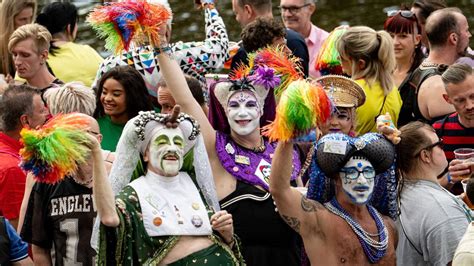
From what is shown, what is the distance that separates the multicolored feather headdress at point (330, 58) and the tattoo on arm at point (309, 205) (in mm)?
2568

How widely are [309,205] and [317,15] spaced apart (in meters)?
8.83

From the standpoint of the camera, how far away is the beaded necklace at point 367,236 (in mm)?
6930

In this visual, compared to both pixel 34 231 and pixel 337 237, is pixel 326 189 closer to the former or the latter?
pixel 337 237

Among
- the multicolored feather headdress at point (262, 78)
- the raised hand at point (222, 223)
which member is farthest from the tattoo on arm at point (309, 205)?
the multicolored feather headdress at point (262, 78)

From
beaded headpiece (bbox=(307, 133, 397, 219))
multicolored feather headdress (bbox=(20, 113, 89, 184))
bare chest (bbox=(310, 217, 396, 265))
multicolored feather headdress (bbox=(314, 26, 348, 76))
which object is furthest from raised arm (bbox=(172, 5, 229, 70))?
multicolored feather headdress (bbox=(20, 113, 89, 184))

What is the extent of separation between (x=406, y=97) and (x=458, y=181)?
4.32 ft

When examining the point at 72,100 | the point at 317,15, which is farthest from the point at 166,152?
the point at 317,15

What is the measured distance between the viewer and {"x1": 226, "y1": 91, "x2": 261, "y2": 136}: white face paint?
7.49 metres

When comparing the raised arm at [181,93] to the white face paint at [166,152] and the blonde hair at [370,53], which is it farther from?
the blonde hair at [370,53]

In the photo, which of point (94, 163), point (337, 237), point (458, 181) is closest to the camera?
point (94, 163)

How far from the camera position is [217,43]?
8.73 m

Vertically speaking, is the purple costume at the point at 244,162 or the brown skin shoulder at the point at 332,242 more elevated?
the purple costume at the point at 244,162

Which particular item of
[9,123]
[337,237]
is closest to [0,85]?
[9,123]

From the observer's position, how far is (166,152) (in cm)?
684
